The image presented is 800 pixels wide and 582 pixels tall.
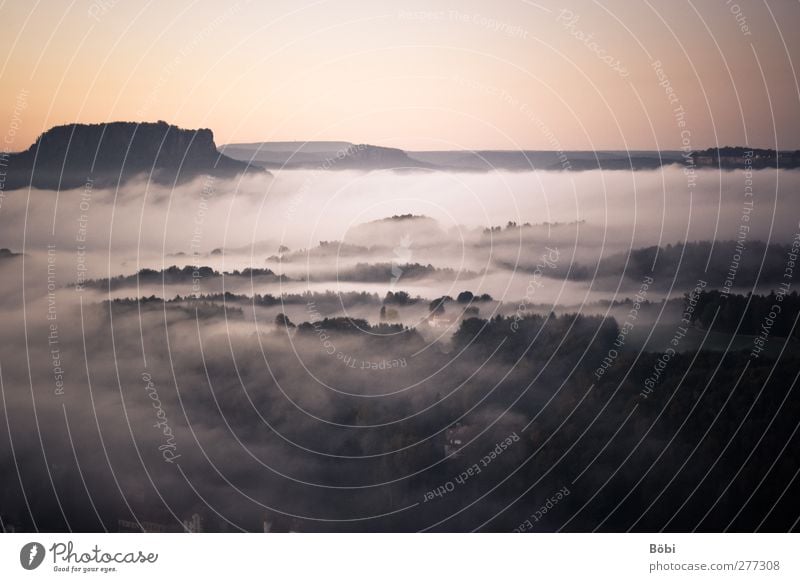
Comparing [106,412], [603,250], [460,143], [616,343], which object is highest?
[460,143]

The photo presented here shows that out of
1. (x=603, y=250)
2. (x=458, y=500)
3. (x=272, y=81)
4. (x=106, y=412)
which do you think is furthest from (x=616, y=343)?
(x=106, y=412)

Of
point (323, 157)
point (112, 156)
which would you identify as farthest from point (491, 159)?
Answer: point (112, 156)

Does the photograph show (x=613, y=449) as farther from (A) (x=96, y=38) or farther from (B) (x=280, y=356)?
(A) (x=96, y=38)

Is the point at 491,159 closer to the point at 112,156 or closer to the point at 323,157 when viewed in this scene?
the point at 323,157
